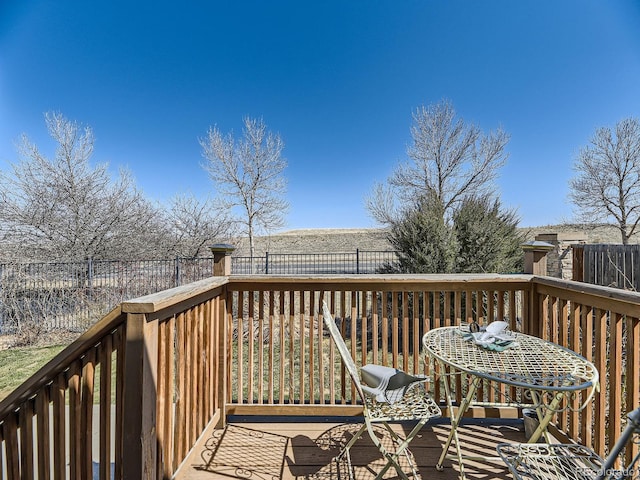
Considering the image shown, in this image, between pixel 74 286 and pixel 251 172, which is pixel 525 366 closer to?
pixel 74 286

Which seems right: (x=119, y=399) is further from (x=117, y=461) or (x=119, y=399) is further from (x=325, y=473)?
(x=325, y=473)

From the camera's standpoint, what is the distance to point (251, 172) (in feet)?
38.1

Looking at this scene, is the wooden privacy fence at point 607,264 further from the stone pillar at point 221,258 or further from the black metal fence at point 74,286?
the black metal fence at point 74,286

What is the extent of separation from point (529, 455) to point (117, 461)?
164cm

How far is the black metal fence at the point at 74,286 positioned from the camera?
5707 millimetres

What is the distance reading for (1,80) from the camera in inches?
284

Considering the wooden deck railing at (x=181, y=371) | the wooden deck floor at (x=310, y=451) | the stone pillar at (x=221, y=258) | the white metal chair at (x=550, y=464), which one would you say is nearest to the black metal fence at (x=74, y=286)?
the stone pillar at (x=221, y=258)

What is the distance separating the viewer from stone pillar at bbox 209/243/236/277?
221cm

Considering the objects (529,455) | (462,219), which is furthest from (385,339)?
(462,219)

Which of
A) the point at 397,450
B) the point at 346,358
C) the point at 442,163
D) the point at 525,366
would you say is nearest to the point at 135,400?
the point at 346,358

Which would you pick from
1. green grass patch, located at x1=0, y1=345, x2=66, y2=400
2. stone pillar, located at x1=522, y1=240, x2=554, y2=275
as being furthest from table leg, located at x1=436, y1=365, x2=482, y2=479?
green grass patch, located at x1=0, y1=345, x2=66, y2=400

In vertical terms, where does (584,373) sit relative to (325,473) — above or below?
above

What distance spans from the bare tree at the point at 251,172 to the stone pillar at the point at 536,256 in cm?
991

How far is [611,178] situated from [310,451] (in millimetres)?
16602
